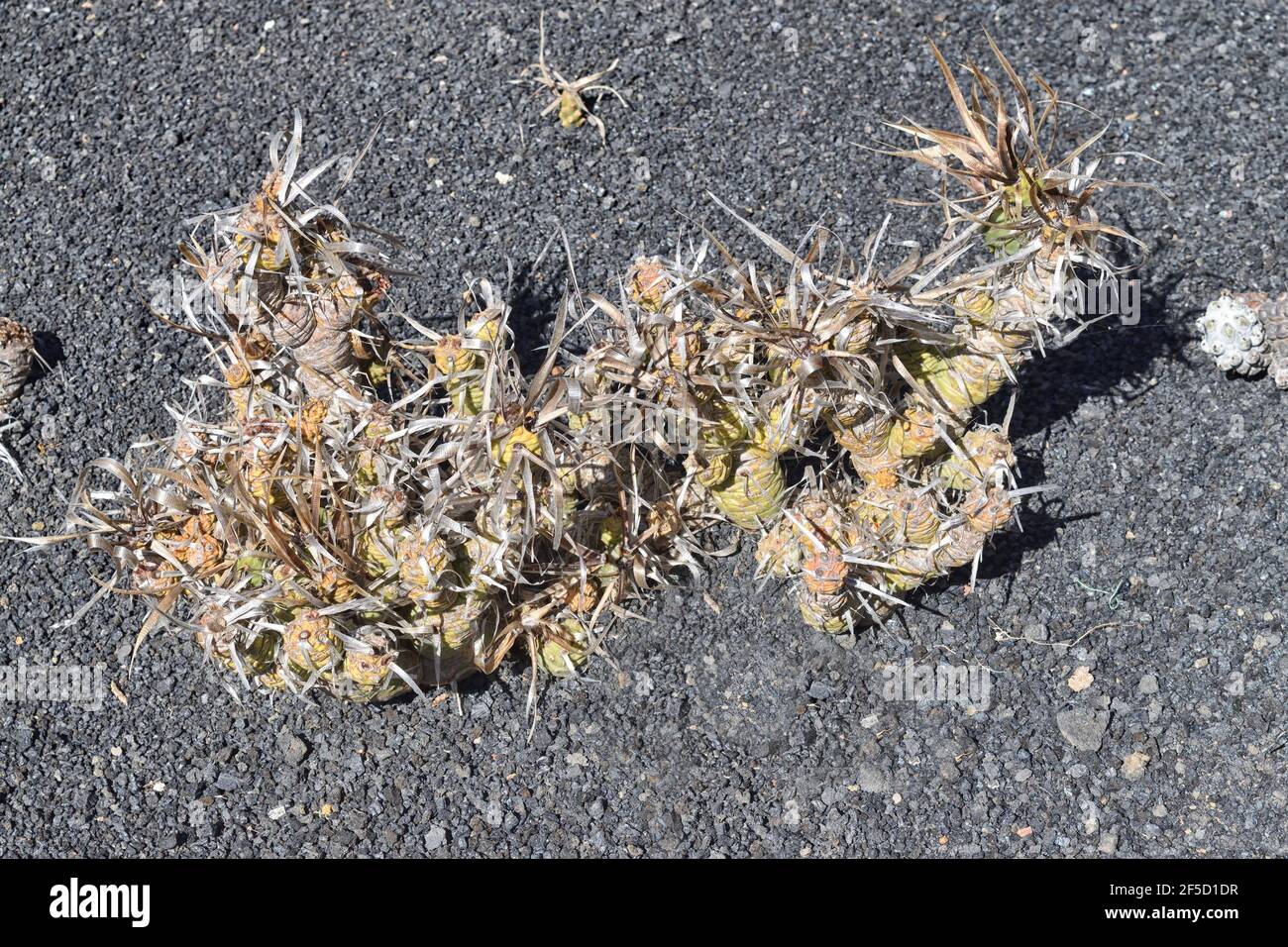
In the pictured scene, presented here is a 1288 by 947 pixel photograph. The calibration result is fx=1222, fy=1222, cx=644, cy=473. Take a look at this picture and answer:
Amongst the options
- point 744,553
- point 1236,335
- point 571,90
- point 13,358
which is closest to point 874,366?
point 744,553

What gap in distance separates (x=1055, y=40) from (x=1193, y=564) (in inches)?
60.2

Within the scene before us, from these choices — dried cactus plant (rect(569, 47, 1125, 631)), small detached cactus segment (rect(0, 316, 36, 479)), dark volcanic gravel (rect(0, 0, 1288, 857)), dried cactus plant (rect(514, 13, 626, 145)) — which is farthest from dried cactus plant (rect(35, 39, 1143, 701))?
dried cactus plant (rect(514, 13, 626, 145))

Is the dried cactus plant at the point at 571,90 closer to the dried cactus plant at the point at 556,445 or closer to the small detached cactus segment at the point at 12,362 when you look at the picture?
the dried cactus plant at the point at 556,445

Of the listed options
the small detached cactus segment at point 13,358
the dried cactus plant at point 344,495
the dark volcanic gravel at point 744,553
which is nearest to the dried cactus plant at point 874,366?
the dried cactus plant at point 344,495

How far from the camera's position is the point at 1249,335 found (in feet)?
8.37

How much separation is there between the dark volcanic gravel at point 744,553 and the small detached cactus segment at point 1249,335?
0.07 metres

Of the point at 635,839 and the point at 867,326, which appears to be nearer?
the point at 867,326

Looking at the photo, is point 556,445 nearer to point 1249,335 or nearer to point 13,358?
point 13,358

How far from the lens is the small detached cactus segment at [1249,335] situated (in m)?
2.56

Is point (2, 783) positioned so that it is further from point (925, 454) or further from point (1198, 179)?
point (1198, 179)

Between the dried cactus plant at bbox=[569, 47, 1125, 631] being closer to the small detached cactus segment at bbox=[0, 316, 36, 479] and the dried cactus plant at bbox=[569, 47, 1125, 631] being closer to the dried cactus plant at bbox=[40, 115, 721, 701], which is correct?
the dried cactus plant at bbox=[40, 115, 721, 701]

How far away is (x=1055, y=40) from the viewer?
321 cm

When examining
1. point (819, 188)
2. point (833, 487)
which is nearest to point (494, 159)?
point (819, 188)

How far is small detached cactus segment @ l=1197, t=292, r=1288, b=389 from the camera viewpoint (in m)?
2.56
